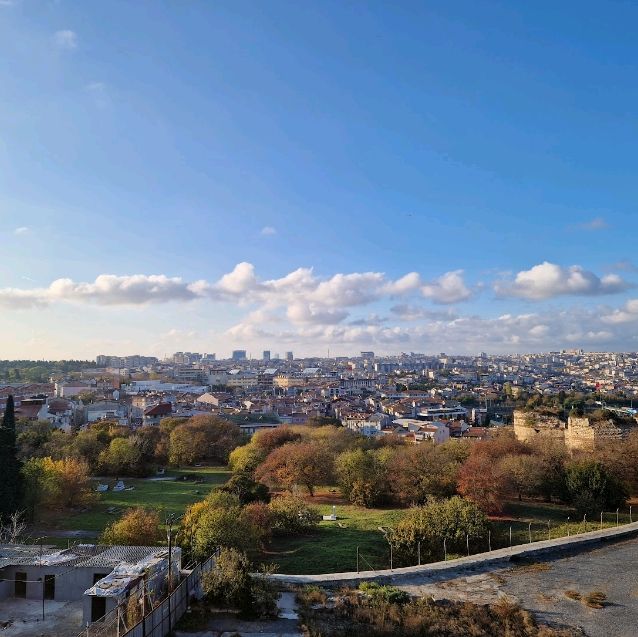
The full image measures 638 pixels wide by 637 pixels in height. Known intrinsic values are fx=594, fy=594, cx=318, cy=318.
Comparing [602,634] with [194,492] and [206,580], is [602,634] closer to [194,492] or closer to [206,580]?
[206,580]

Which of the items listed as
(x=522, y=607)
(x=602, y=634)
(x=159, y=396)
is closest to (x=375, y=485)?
(x=522, y=607)

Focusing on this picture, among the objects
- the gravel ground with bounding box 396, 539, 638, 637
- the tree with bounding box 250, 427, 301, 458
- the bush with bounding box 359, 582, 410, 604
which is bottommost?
the gravel ground with bounding box 396, 539, 638, 637

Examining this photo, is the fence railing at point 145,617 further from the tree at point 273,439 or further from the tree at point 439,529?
the tree at point 273,439

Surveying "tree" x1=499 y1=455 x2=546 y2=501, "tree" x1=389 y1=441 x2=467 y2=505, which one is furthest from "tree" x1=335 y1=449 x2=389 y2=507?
"tree" x1=499 y1=455 x2=546 y2=501

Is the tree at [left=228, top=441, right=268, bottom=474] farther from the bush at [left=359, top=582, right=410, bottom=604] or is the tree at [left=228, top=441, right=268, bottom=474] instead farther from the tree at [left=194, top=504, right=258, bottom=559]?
the bush at [left=359, top=582, right=410, bottom=604]

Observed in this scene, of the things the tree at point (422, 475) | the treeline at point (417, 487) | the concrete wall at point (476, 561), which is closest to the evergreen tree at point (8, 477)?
the treeline at point (417, 487)

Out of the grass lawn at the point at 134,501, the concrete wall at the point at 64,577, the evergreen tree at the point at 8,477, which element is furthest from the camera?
the grass lawn at the point at 134,501
